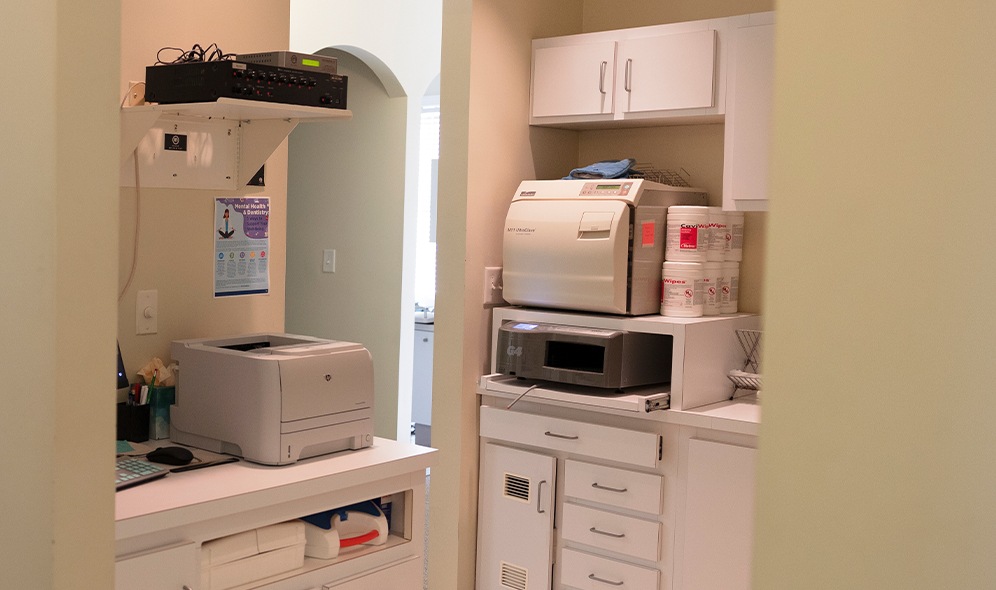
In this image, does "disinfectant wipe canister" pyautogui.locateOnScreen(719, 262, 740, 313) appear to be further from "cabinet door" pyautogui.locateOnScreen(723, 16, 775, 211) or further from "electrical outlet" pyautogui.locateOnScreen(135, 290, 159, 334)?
"electrical outlet" pyautogui.locateOnScreen(135, 290, 159, 334)

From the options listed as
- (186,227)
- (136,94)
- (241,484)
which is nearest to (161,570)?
(241,484)

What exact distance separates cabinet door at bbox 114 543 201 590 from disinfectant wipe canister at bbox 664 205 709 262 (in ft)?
6.33

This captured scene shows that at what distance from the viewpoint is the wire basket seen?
130 inches

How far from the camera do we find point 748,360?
347 cm

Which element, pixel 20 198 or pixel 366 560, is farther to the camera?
pixel 366 560

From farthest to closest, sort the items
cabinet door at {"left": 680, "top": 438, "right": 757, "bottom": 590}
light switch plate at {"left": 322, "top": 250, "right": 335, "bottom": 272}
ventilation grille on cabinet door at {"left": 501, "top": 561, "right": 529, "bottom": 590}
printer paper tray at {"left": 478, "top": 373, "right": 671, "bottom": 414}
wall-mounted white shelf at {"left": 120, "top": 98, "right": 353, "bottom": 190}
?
light switch plate at {"left": 322, "top": 250, "right": 335, "bottom": 272}, ventilation grille on cabinet door at {"left": 501, "top": 561, "right": 529, "bottom": 590}, printer paper tray at {"left": 478, "top": 373, "right": 671, "bottom": 414}, cabinet door at {"left": 680, "top": 438, "right": 757, "bottom": 590}, wall-mounted white shelf at {"left": 120, "top": 98, "right": 353, "bottom": 190}

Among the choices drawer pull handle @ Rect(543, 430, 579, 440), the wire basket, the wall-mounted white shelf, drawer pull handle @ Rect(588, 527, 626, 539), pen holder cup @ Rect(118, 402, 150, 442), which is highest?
the wall-mounted white shelf

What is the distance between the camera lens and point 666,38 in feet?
11.1

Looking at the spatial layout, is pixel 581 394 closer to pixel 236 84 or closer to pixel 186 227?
pixel 186 227

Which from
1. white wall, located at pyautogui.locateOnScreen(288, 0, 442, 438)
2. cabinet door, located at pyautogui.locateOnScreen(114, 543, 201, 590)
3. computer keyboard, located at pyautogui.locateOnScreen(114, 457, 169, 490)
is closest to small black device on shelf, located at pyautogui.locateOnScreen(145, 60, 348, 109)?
computer keyboard, located at pyautogui.locateOnScreen(114, 457, 169, 490)

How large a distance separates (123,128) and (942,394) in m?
2.10

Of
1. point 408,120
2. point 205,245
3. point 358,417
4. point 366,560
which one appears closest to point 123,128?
point 205,245

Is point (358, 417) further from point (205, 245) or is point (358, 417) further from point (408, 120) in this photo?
point (408, 120)

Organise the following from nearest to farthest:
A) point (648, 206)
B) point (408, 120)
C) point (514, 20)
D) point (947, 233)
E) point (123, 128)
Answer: point (947, 233) < point (123, 128) < point (648, 206) < point (514, 20) < point (408, 120)
